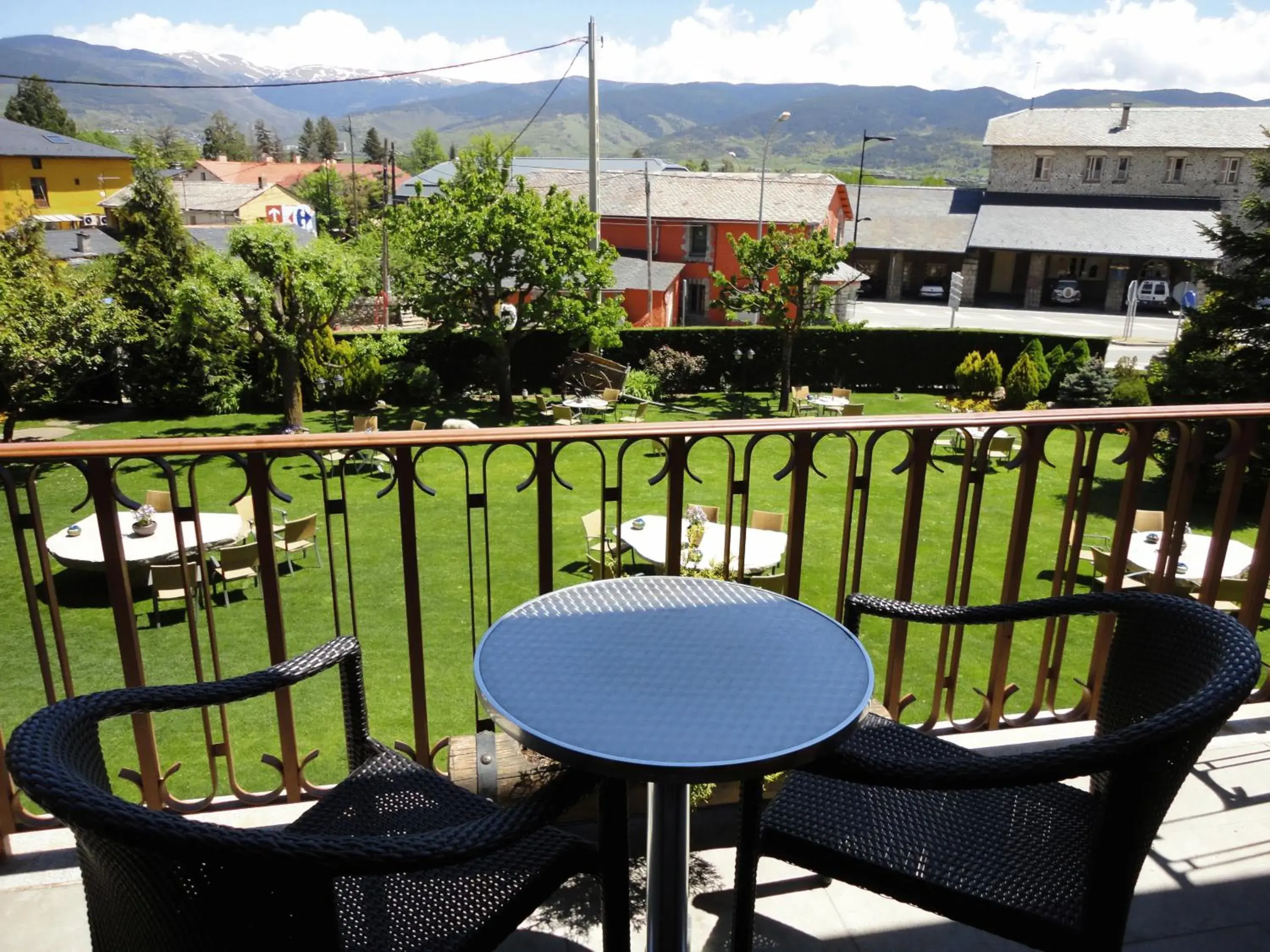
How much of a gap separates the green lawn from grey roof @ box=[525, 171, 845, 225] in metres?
19.2

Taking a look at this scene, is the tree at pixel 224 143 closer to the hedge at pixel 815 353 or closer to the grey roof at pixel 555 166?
the grey roof at pixel 555 166

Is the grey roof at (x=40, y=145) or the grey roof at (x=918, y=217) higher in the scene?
the grey roof at (x=40, y=145)

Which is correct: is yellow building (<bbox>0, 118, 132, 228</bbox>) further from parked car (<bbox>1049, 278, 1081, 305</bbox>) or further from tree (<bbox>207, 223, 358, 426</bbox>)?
parked car (<bbox>1049, 278, 1081, 305</bbox>)

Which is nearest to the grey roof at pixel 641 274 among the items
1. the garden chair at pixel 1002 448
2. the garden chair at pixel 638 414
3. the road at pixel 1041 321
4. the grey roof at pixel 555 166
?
the road at pixel 1041 321

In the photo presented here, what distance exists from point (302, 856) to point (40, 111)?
85066 mm

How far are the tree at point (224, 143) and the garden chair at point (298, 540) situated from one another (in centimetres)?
10791

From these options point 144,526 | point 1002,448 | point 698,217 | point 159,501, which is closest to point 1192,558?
point 1002,448

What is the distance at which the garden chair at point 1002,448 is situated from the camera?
44.9 feet

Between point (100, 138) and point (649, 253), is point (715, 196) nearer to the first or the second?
point (649, 253)

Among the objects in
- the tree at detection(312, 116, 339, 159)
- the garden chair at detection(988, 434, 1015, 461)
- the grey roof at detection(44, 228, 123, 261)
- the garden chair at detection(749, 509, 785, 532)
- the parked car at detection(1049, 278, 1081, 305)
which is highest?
the tree at detection(312, 116, 339, 159)

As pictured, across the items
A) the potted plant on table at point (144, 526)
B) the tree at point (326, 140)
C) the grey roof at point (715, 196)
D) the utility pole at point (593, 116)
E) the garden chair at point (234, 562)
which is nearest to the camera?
the garden chair at point (234, 562)

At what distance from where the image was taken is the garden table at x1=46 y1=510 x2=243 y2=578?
7.86 meters

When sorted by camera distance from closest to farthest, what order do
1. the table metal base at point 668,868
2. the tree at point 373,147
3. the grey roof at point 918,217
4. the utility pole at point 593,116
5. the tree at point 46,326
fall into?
the table metal base at point 668,868 < the tree at point 46,326 < the utility pole at point 593,116 < the grey roof at point 918,217 < the tree at point 373,147

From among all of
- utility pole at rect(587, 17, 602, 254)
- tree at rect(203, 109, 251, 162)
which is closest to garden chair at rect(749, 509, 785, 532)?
utility pole at rect(587, 17, 602, 254)
